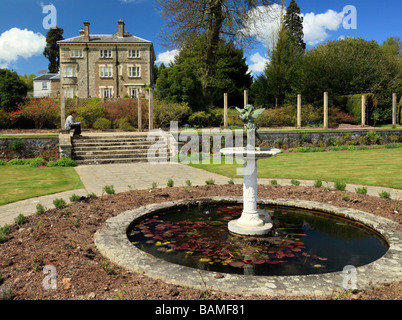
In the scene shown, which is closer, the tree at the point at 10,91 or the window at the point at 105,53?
the tree at the point at 10,91

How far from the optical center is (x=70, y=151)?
1298cm

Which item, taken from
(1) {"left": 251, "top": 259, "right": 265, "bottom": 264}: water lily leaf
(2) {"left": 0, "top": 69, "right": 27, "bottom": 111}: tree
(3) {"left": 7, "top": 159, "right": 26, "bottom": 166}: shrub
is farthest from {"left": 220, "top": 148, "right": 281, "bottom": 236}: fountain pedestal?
(2) {"left": 0, "top": 69, "right": 27, "bottom": 111}: tree

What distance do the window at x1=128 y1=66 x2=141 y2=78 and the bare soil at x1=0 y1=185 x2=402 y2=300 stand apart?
39.4 m

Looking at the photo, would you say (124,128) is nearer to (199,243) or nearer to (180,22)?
(180,22)

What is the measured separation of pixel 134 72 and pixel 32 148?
31.8m

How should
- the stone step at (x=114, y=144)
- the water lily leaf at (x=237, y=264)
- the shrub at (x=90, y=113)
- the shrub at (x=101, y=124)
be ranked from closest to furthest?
1. the water lily leaf at (x=237, y=264)
2. the stone step at (x=114, y=144)
3. the shrub at (x=101, y=124)
4. the shrub at (x=90, y=113)

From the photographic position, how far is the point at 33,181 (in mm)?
8883

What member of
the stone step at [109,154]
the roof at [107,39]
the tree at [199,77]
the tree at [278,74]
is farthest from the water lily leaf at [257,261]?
the roof at [107,39]

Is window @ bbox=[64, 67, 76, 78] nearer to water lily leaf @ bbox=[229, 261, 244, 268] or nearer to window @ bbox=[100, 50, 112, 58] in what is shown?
Answer: window @ bbox=[100, 50, 112, 58]

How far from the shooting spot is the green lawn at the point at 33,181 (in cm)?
726

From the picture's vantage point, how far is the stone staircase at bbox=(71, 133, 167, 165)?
13195 mm

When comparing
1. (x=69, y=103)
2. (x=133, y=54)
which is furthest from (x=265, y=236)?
(x=133, y=54)

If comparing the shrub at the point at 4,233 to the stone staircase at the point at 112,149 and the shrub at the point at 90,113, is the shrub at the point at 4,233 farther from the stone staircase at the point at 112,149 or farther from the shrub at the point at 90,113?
the shrub at the point at 90,113
